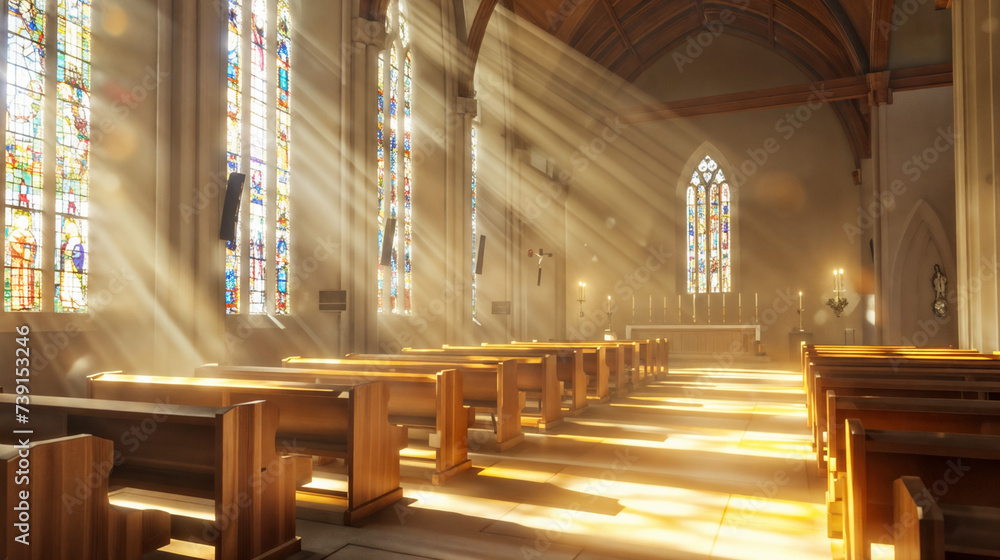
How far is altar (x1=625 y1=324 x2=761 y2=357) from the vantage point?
1541 centimetres

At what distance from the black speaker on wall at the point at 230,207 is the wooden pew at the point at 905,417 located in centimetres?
558

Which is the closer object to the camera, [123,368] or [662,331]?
[123,368]

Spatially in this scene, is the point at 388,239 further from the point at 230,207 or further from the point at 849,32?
the point at 849,32

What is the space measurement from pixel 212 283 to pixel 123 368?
43.1 inches

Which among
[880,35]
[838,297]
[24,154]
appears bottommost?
[838,297]

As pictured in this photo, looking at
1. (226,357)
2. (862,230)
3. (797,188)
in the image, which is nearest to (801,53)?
(797,188)

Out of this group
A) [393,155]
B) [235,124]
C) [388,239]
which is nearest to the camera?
[235,124]

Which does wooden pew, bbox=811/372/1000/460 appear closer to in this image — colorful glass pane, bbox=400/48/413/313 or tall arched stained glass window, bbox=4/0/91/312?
tall arched stained glass window, bbox=4/0/91/312

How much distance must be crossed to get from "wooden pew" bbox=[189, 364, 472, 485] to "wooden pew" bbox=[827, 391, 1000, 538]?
218cm

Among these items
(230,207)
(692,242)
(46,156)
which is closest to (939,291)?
(692,242)

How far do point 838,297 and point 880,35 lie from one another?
6.28 m

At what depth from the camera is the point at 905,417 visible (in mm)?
2748

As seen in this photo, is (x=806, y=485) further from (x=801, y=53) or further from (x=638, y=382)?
(x=801, y=53)

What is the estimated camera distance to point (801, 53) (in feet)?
55.0
